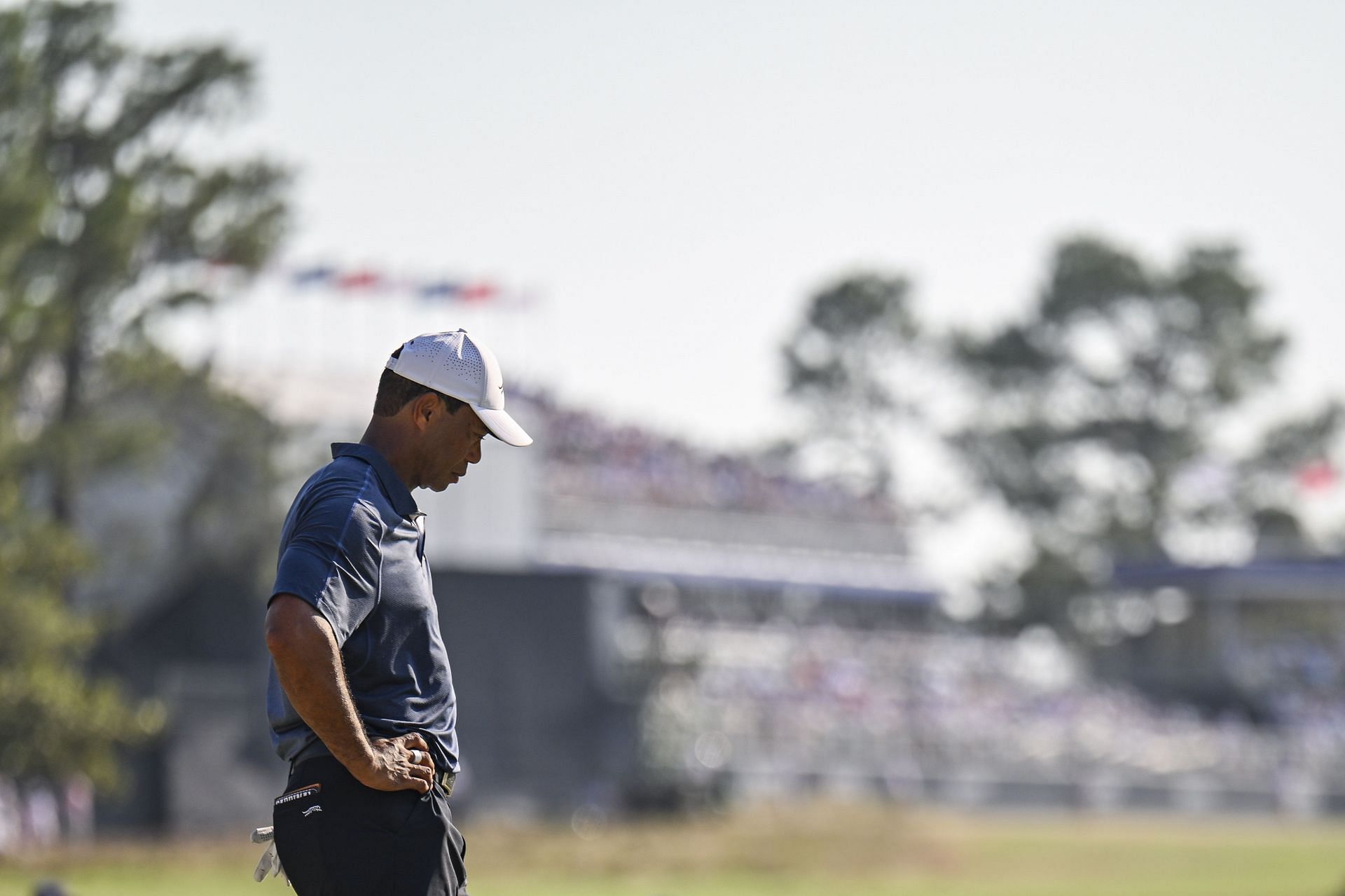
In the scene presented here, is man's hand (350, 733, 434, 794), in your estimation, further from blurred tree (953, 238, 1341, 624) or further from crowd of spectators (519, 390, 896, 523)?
blurred tree (953, 238, 1341, 624)

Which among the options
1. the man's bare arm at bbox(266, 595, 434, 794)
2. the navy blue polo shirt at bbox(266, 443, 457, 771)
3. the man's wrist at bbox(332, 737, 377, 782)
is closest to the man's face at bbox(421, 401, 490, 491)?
the navy blue polo shirt at bbox(266, 443, 457, 771)

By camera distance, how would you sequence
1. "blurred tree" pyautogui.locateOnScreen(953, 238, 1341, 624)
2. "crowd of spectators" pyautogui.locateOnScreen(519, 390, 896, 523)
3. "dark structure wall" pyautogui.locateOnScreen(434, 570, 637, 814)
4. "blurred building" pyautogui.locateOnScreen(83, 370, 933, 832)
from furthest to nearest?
"blurred tree" pyautogui.locateOnScreen(953, 238, 1341, 624)
"crowd of spectators" pyautogui.locateOnScreen(519, 390, 896, 523)
"dark structure wall" pyautogui.locateOnScreen(434, 570, 637, 814)
"blurred building" pyautogui.locateOnScreen(83, 370, 933, 832)

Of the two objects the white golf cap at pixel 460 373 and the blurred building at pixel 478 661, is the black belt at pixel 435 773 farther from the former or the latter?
the blurred building at pixel 478 661

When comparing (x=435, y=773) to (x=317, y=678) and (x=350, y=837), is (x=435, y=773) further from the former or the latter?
(x=317, y=678)

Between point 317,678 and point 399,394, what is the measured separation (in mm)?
807

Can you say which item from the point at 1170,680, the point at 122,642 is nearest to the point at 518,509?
the point at 122,642

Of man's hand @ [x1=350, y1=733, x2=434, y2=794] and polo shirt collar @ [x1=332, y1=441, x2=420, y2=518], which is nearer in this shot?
man's hand @ [x1=350, y1=733, x2=434, y2=794]

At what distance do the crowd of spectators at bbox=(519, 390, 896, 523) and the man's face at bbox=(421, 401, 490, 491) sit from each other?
136 feet

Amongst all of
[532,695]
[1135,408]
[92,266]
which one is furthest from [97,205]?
[1135,408]

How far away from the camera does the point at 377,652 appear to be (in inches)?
185

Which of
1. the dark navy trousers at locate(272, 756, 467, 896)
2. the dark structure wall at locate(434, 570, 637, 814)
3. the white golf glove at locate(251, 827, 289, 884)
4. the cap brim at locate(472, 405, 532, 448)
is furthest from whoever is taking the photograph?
the dark structure wall at locate(434, 570, 637, 814)

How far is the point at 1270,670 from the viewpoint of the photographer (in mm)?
59375

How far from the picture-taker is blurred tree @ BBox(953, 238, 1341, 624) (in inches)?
3017

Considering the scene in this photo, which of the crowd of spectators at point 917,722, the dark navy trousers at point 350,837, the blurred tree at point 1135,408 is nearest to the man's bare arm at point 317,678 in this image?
the dark navy trousers at point 350,837
